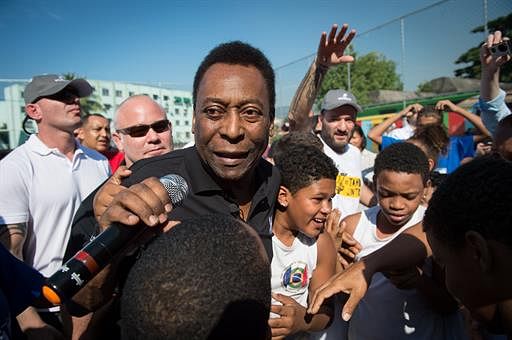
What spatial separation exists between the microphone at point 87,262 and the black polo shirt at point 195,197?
1.44 feet

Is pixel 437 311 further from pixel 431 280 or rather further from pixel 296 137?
pixel 296 137

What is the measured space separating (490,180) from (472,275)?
390mm

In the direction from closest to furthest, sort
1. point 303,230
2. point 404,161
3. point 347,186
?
1. point 303,230
2. point 404,161
3. point 347,186

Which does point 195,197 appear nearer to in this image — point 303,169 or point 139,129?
point 303,169

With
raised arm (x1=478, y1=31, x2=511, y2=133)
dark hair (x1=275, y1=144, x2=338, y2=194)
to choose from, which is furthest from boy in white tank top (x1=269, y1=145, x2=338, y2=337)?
raised arm (x1=478, y1=31, x2=511, y2=133)

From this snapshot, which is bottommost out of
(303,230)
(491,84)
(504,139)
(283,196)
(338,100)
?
(303,230)

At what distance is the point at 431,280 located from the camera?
2.20m

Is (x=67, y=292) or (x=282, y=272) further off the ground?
(x=67, y=292)

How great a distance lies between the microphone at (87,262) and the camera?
39.2 inches

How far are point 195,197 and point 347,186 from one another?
2.87 meters

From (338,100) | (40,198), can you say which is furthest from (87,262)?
(338,100)

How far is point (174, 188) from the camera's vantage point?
54.4 inches

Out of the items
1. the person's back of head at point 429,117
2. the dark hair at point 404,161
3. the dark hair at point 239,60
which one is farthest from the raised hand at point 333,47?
the person's back of head at point 429,117

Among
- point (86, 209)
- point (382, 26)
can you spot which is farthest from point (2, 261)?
point (382, 26)
